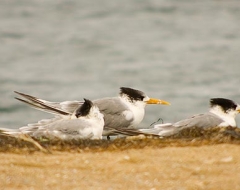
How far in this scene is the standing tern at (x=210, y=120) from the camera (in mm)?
10258

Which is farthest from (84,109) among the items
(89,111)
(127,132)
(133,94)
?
(133,94)

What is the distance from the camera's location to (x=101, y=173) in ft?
27.0

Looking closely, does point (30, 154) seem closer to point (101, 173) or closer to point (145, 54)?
point (101, 173)

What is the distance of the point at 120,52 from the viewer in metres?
33.0

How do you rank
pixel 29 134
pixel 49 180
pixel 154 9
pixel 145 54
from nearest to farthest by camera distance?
pixel 49 180 < pixel 29 134 < pixel 145 54 < pixel 154 9

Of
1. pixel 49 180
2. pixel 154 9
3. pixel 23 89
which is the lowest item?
pixel 49 180

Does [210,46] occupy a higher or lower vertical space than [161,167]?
higher

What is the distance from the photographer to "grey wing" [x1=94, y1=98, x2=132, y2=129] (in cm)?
1109

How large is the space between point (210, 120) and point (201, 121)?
185 mm

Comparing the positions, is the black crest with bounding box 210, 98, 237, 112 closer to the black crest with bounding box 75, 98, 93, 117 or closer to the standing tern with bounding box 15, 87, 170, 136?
the standing tern with bounding box 15, 87, 170, 136

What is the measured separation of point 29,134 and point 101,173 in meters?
1.95

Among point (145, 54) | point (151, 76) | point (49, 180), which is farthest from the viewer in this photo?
point (145, 54)

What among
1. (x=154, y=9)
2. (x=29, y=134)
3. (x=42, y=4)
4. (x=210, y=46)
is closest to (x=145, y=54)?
(x=210, y=46)

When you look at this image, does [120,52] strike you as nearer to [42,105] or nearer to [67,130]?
[42,105]
